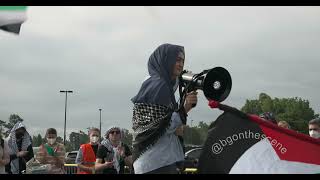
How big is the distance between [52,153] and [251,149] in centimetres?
606

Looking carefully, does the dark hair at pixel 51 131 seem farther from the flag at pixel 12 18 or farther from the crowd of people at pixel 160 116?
the flag at pixel 12 18

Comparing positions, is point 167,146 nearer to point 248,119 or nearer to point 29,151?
point 248,119

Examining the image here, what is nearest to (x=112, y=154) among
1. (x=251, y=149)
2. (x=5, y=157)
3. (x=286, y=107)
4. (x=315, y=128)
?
(x=5, y=157)

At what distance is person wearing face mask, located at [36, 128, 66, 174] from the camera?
9.12 m

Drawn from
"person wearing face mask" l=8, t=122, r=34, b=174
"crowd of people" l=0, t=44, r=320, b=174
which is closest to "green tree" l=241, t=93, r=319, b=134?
"person wearing face mask" l=8, t=122, r=34, b=174

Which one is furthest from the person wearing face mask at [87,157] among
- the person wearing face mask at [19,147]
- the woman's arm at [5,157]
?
the woman's arm at [5,157]

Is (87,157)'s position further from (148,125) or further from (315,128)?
(148,125)

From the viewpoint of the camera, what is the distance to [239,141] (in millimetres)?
3768

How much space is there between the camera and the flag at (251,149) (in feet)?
12.2

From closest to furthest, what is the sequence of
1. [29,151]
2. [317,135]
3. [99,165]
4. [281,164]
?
[281,164] → [317,135] → [99,165] → [29,151]

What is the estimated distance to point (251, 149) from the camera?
148 inches

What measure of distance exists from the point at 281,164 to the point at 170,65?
3.67 feet

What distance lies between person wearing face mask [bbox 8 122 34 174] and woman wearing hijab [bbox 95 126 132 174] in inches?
63.9
